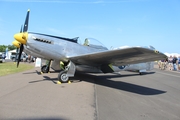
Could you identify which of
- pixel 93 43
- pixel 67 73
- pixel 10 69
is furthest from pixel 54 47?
pixel 10 69

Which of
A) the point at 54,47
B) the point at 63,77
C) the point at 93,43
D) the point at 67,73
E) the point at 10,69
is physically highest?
the point at 93,43

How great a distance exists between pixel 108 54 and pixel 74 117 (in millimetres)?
3385

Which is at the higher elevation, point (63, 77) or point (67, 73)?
point (67, 73)

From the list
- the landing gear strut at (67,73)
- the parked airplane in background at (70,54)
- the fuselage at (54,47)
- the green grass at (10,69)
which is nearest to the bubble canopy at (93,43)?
the parked airplane in background at (70,54)

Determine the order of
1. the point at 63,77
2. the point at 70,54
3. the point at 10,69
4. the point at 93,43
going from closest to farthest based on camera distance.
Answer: the point at 63,77 → the point at 70,54 → the point at 93,43 → the point at 10,69

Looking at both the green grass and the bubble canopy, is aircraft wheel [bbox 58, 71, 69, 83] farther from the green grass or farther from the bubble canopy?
the green grass

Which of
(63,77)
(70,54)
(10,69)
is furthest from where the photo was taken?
(10,69)

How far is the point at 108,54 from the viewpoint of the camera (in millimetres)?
5945

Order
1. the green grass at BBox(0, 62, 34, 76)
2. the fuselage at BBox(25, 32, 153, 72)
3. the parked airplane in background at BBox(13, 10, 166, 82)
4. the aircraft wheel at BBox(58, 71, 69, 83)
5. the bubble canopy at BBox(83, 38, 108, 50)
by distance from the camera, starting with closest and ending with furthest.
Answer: the parked airplane in background at BBox(13, 10, 166, 82)
the fuselage at BBox(25, 32, 153, 72)
the aircraft wheel at BBox(58, 71, 69, 83)
the bubble canopy at BBox(83, 38, 108, 50)
the green grass at BBox(0, 62, 34, 76)

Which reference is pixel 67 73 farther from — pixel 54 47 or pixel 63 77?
pixel 54 47

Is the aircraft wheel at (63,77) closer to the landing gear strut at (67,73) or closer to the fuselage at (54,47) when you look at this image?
the landing gear strut at (67,73)

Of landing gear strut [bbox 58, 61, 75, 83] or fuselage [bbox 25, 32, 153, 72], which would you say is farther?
landing gear strut [bbox 58, 61, 75, 83]

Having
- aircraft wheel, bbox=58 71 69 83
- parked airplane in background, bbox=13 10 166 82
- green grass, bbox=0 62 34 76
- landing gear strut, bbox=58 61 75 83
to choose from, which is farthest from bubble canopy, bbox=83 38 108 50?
green grass, bbox=0 62 34 76

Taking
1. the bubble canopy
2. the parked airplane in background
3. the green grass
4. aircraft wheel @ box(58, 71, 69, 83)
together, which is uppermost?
the bubble canopy
